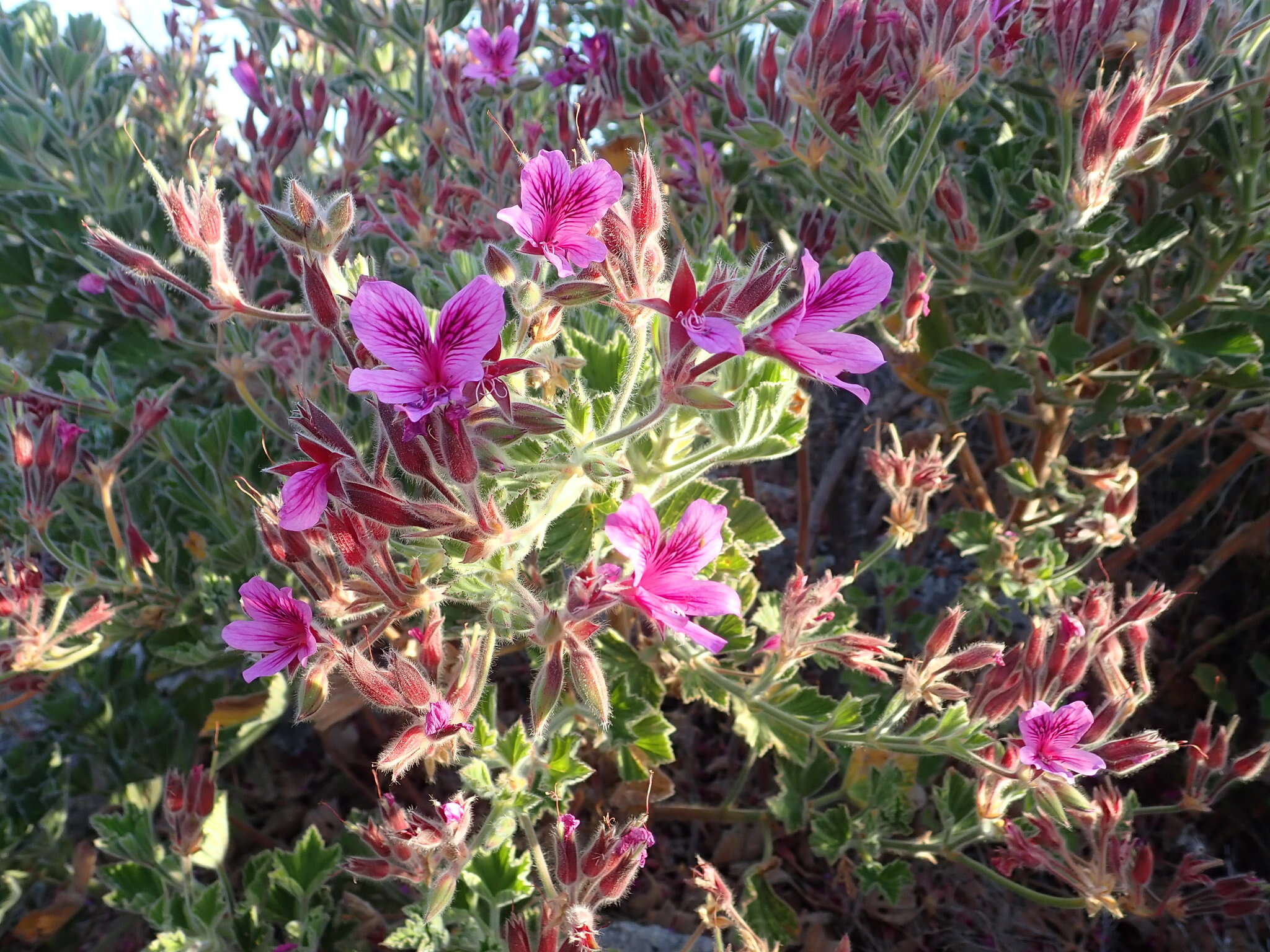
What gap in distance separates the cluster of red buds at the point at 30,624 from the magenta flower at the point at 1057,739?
1.61 m

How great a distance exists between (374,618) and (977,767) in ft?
3.47

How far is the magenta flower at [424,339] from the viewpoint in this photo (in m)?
1.02

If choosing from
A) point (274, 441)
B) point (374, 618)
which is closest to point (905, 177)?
point (374, 618)

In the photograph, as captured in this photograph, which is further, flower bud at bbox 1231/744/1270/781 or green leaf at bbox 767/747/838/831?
green leaf at bbox 767/747/838/831

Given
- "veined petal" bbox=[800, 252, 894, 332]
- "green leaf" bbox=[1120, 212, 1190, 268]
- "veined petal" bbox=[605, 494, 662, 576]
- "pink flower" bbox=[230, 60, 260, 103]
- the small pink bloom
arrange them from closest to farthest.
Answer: "veined petal" bbox=[605, 494, 662, 576] < "veined petal" bbox=[800, 252, 894, 332] < "green leaf" bbox=[1120, 212, 1190, 268] < the small pink bloom < "pink flower" bbox=[230, 60, 260, 103]

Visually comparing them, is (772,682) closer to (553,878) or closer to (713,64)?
(553,878)

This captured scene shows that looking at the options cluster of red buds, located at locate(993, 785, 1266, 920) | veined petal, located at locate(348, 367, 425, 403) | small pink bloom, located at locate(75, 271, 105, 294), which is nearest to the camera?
veined petal, located at locate(348, 367, 425, 403)

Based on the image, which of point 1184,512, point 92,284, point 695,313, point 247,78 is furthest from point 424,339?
point 1184,512

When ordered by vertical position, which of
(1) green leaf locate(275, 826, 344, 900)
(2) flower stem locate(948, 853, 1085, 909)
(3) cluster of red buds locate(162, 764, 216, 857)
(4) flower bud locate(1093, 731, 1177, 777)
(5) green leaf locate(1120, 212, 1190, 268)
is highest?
(5) green leaf locate(1120, 212, 1190, 268)

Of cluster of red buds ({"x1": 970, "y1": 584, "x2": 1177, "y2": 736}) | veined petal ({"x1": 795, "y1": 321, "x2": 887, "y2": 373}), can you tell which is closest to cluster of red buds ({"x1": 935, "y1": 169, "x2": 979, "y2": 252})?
cluster of red buds ({"x1": 970, "y1": 584, "x2": 1177, "y2": 736})

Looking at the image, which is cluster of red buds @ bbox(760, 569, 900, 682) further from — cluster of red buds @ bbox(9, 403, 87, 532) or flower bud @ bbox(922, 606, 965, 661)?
cluster of red buds @ bbox(9, 403, 87, 532)

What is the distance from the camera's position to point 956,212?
6.34ft

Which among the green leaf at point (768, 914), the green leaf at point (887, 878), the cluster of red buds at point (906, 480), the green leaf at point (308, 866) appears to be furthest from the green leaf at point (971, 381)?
the green leaf at point (308, 866)

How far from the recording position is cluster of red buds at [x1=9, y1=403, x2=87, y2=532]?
1776 millimetres
